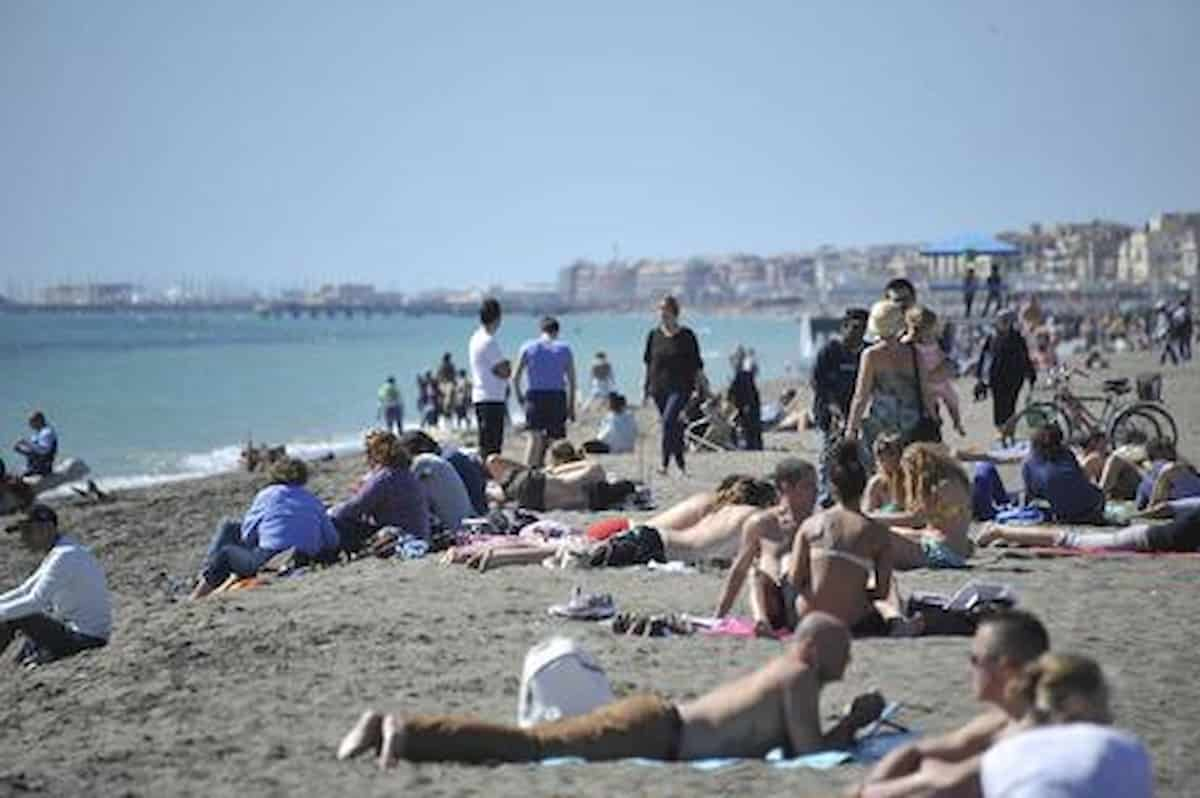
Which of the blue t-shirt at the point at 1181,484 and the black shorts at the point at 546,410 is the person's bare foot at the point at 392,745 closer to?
the blue t-shirt at the point at 1181,484

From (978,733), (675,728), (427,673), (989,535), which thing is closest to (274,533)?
(427,673)

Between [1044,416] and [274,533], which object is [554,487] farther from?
[1044,416]

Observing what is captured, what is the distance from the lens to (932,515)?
1020 centimetres

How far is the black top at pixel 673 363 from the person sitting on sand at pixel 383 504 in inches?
153

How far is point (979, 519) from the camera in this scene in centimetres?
1227

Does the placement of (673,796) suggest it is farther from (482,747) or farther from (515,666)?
(515,666)

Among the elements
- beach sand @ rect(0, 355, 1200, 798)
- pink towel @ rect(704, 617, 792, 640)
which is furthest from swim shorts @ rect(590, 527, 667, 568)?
pink towel @ rect(704, 617, 792, 640)

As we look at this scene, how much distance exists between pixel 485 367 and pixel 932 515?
5.54m

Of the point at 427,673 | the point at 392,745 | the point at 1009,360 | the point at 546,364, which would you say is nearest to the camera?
the point at 392,745

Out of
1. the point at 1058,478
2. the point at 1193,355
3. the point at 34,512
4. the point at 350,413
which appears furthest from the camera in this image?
the point at 350,413

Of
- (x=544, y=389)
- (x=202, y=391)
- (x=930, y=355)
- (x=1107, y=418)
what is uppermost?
(x=930, y=355)

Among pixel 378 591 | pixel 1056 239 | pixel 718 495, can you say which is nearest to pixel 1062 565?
pixel 718 495

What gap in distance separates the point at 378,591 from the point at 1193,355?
43.8 m

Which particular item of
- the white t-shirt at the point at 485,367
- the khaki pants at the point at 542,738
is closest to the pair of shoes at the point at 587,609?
the khaki pants at the point at 542,738
